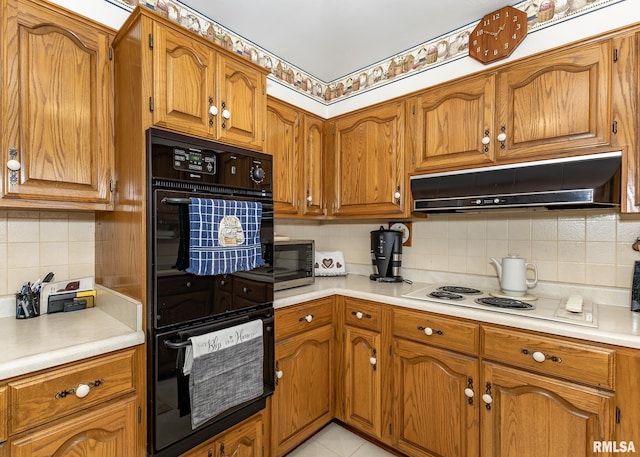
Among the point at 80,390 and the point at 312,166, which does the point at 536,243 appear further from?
the point at 80,390

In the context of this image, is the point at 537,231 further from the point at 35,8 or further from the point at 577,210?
the point at 35,8

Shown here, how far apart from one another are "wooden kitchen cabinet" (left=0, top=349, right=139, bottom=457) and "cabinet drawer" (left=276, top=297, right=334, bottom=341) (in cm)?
73

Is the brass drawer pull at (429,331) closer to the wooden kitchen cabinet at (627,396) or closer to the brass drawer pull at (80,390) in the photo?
the wooden kitchen cabinet at (627,396)

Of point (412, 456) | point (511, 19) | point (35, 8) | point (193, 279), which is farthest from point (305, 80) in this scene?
point (412, 456)

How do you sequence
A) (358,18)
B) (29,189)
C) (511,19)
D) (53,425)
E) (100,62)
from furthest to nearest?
(358,18)
(511,19)
(100,62)
(29,189)
(53,425)

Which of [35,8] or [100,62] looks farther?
[100,62]

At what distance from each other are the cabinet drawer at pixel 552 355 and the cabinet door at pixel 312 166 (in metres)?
1.33

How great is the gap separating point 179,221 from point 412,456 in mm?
1712

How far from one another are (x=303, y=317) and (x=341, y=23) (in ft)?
5.59

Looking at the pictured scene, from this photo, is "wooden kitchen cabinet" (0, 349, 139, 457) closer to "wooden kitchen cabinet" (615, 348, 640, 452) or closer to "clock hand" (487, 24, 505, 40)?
"wooden kitchen cabinet" (615, 348, 640, 452)

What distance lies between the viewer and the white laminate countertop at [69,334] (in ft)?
3.12

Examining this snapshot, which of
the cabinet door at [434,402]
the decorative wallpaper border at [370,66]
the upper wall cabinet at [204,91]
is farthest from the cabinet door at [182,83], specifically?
the cabinet door at [434,402]

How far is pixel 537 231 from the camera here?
180 centimetres

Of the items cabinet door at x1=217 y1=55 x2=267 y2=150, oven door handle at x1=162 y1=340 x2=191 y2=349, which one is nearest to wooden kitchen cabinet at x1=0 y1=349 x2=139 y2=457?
oven door handle at x1=162 y1=340 x2=191 y2=349
